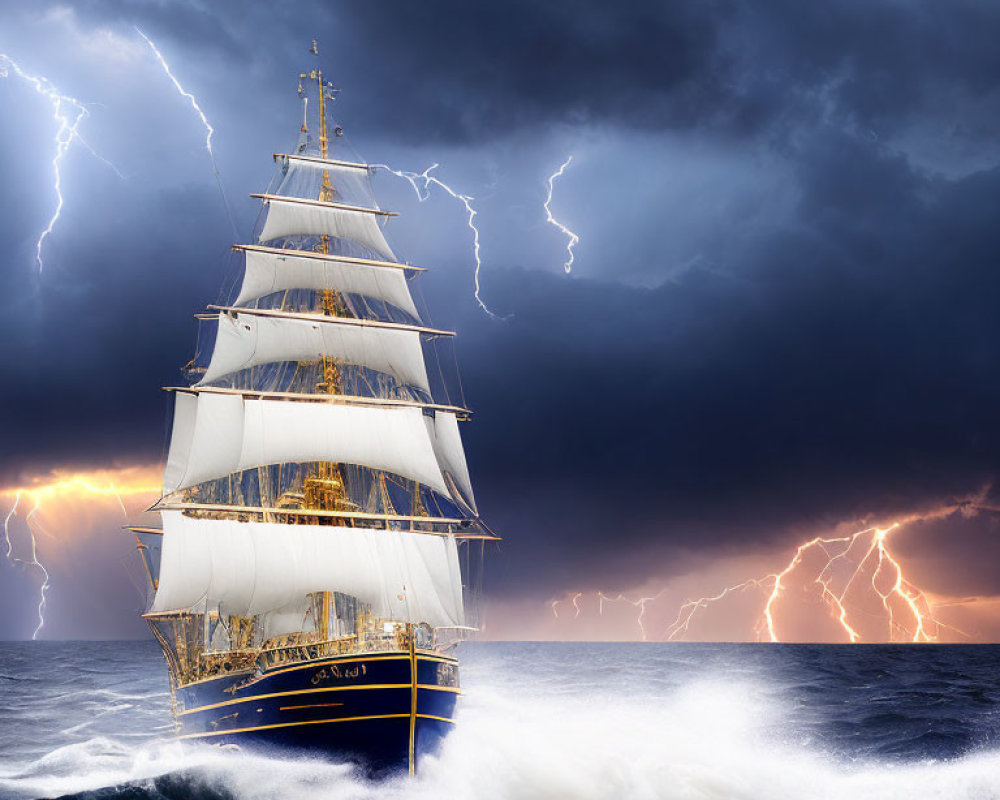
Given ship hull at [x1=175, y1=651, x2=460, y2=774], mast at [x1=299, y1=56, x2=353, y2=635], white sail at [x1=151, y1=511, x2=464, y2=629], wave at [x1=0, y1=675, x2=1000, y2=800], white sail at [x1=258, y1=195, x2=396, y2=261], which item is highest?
white sail at [x1=258, y1=195, x2=396, y2=261]

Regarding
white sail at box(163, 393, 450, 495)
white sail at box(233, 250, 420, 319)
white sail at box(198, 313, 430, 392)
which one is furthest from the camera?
white sail at box(233, 250, 420, 319)

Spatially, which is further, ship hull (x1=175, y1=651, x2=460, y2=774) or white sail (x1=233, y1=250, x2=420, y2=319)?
white sail (x1=233, y1=250, x2=420, y2=319)

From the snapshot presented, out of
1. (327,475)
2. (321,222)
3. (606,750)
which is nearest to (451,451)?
(327,475)

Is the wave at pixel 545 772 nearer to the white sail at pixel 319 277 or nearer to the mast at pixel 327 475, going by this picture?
the mast at pixel 327 475

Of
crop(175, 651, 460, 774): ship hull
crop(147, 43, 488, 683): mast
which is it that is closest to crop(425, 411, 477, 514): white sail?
crop(147, 43, 488, 683): mast

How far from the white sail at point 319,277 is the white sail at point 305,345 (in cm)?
328

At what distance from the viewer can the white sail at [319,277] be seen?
57.6 meters

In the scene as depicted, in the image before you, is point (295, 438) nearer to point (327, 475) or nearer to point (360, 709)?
point (327, 475)

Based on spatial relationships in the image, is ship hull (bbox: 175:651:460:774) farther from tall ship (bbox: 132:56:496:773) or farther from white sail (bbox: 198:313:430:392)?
white sail (bbox: 198:313:430:392)

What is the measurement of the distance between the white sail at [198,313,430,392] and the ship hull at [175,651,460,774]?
73.0 feet

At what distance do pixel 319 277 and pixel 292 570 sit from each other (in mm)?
20920

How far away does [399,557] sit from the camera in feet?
148

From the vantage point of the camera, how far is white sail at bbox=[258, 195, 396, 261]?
5959 centimetres

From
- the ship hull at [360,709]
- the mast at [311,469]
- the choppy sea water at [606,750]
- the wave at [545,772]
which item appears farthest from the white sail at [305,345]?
the ship hull at [360,709]
